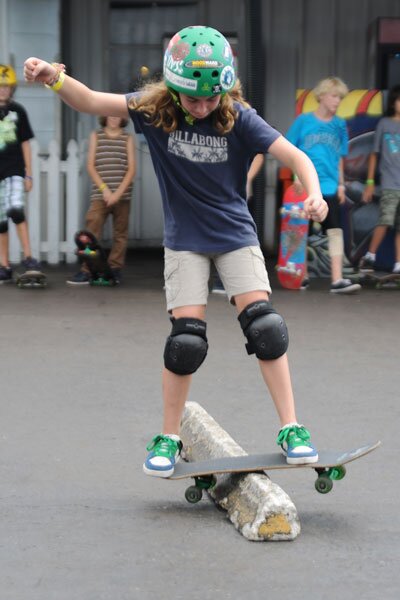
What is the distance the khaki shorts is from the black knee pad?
6.15m

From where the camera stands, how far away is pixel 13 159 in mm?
10742

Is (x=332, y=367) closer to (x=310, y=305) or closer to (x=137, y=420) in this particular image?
(x=137, y=420)

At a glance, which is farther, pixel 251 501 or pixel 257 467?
pixel 257 467

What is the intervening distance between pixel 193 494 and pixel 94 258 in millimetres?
6222

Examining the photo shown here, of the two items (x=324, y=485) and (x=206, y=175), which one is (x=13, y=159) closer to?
(x=206, y=175)

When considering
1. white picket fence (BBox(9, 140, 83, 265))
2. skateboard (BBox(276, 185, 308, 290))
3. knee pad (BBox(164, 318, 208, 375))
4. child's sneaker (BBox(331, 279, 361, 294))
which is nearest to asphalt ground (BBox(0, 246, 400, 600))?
knee pad (BBox(164, 318, 208, 375))

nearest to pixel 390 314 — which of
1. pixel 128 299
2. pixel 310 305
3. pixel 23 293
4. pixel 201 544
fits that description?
pixel 310 305

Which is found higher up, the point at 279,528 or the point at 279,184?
the point at 279,184

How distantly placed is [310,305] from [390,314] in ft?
2.27

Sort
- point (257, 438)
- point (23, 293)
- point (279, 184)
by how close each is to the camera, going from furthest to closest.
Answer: point (279, 184)
point (23, 293)
point (257, 438)

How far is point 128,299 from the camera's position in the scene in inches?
396

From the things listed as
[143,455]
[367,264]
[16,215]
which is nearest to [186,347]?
[143,455]

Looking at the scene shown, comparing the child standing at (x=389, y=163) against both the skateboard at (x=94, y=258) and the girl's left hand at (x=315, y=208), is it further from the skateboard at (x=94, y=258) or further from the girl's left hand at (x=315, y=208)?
the girl's left hand at (x=315, y=208)

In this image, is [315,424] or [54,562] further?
[315,424]
